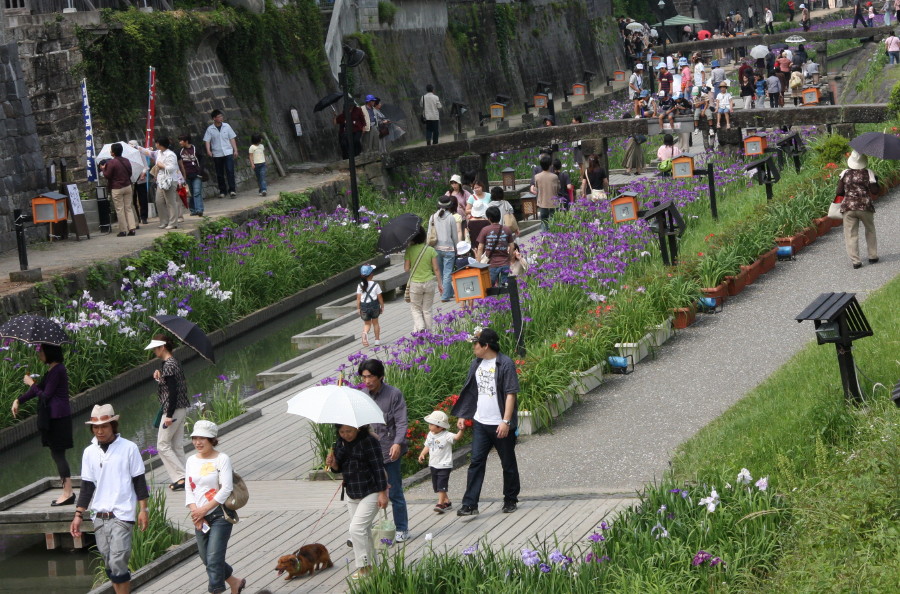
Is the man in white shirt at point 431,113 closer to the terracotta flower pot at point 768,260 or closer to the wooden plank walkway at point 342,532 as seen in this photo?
the terracotta flower pot at point 768,260

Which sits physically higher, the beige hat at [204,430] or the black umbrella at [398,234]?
the black umbrella at [398,234]

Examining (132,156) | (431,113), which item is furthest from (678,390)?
(431,113)

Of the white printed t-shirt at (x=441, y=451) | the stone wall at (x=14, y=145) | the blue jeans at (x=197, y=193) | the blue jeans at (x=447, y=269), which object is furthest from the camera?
the blue jeans at (x=197, y=193)

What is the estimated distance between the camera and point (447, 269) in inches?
741

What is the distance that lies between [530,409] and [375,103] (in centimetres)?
1908

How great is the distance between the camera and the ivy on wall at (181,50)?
1001 inches

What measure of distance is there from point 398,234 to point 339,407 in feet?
26.2

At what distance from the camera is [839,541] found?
26.4 feet

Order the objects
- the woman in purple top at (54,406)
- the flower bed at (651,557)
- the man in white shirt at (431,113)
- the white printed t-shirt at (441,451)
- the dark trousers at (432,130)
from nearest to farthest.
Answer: the flower bed at (651,557)
the white printed t-shirt at (441,451)
the woman in purple top at (54,406)
the man in white shirt at (431,113)
the dark trousers at (432,130)

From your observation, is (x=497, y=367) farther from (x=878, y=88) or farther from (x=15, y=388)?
(x=878, y=88)

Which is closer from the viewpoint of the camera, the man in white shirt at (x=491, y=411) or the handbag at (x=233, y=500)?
the handbag at (x=233, y=500)

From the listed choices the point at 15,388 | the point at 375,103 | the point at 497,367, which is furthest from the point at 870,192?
the point at 375,103

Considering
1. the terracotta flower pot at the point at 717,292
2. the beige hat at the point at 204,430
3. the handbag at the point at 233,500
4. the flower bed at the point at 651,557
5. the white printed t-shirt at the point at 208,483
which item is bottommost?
the flower bed at the point at 651,557

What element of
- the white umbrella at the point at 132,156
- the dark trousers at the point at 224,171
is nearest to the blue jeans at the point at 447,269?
the white umbrella at the point at 132,156
